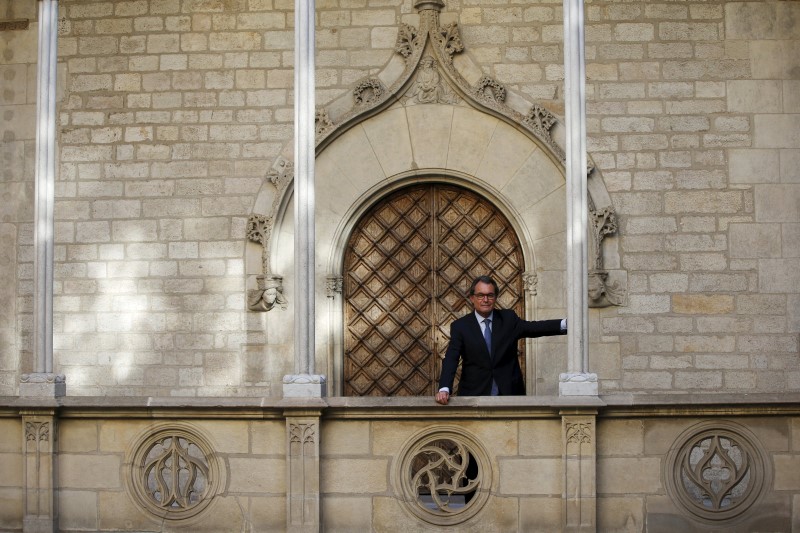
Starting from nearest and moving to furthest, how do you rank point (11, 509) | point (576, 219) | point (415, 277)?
point (576, 219), point (11, 509), point (415, 277)

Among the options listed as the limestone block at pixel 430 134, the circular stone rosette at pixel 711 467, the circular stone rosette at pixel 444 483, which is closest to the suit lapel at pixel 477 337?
the circular stone rosette at pixel 444 483

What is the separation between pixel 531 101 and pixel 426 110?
97 centimetres

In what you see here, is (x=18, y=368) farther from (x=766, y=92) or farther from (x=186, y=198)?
(x=766, y=92)

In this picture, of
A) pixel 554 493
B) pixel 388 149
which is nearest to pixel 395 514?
pixel 554 493

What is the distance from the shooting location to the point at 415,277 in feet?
38.6

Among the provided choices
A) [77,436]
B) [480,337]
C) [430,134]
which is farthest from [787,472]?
[430,134]

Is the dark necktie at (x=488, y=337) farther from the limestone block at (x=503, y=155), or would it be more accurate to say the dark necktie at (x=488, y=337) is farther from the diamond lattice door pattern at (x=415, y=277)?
the limestone block at (x=503, y=155)

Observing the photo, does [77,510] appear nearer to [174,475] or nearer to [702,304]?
[174,475]

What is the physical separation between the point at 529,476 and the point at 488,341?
41.0 inches

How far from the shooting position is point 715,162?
1129 cm

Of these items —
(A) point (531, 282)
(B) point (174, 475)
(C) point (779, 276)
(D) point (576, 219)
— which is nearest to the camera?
(B) point (174, 475)

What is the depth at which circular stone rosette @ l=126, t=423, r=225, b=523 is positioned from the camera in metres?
8.35

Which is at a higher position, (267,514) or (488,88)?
(488,88)

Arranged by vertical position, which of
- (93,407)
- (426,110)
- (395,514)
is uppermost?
(426,110)
